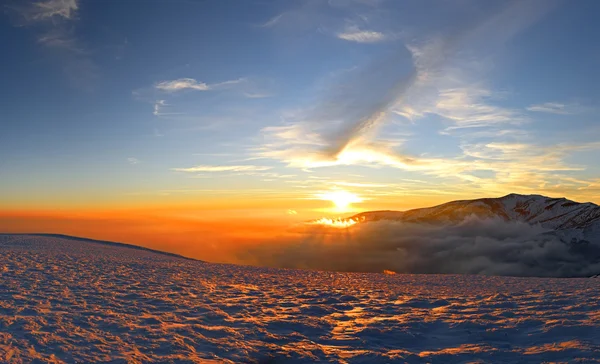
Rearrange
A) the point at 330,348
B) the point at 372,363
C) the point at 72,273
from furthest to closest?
the point at 72,273 < the point at 330,348 < the point at 372,363

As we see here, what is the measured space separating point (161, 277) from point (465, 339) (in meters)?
17.9

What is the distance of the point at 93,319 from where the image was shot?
1323cm

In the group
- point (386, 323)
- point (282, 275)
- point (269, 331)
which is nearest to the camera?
point (269, 331)

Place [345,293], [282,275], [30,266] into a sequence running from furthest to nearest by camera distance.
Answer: [282,275] < [30,266] < [345,293]

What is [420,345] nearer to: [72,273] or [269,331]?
[269,331]

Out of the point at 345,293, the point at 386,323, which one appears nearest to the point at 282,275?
the point at 345,293

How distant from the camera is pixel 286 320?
541 inches

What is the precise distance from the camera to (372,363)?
10148mm

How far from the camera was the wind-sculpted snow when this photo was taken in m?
10.5

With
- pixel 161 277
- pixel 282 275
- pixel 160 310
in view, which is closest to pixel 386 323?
pixel 160 310

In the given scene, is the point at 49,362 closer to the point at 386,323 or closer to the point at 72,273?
the point at 386,323

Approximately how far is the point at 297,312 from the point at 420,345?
5.24m

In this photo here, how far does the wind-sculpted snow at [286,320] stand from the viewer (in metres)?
10.5

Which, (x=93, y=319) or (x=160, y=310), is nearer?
(x=93, y=319)
